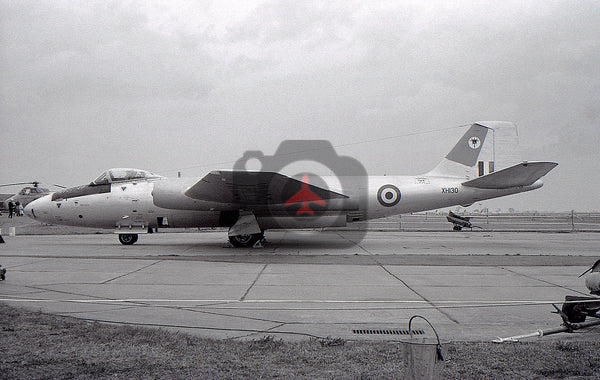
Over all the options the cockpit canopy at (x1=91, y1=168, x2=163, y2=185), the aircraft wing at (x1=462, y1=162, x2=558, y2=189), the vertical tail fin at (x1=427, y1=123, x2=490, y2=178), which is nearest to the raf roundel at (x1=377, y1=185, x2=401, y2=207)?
the vertical tail fin at (x1=427, y1=123, x2=490, y2=178)

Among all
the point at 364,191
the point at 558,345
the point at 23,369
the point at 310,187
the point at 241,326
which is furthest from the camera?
the point at 364,191

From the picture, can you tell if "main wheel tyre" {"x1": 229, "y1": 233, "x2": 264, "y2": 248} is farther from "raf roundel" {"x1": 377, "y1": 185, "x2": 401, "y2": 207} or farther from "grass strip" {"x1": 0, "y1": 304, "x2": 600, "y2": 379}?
"grass strip" {"x1": 0, "y1": 304, "x2": 600, "y2": 379}

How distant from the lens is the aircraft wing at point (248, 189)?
14.4m

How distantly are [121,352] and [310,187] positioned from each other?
1187 centimetres

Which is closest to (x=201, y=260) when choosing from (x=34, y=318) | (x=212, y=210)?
(x=212, y=210)

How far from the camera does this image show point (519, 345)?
4500 mm

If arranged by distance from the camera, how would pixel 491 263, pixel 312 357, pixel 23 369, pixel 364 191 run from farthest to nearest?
1. pixel 364 191
2. pixel 491 263
3. pixel 312 357
4. pixel 23 369

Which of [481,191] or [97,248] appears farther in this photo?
[481,191]

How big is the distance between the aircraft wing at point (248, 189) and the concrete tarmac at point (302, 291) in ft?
7.94

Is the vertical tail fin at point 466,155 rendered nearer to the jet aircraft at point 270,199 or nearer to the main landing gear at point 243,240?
the jet aircraft at point 270,199

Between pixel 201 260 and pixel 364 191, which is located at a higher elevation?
pixel 364 191

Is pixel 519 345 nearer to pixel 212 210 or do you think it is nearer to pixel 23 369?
pixel 23 369

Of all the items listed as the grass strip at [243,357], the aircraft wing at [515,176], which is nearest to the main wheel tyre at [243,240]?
the aircraft wing at [515,176]

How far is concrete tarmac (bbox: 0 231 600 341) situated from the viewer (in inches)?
219
